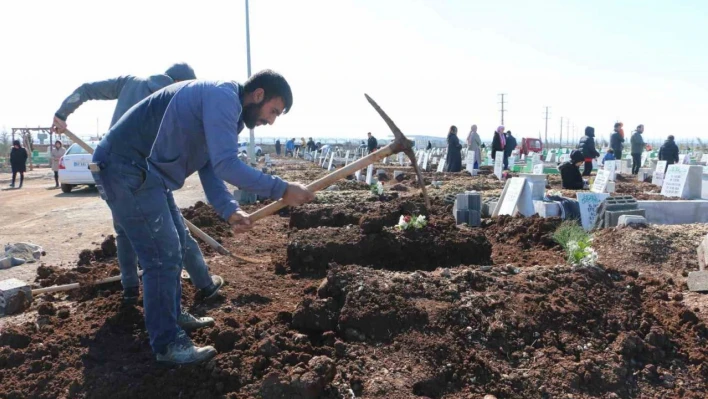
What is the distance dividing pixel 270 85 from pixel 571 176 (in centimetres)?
874

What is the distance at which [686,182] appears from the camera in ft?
34.1

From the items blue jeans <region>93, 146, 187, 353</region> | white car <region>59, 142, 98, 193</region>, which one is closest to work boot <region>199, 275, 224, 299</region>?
blue jeans <region>93, 146, 187, 353</region>

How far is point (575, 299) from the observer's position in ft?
12.6

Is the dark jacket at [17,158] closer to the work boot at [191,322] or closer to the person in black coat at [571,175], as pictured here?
the person in black coat at [571,175]

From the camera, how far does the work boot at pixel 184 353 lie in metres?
3.12

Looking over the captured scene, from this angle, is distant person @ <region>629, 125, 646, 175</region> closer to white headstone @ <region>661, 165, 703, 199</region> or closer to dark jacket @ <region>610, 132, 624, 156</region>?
dark jacket @ <region>610, 132, 624, 156</region>

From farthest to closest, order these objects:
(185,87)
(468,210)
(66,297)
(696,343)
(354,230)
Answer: (468,210)
(354,230)
(66,297)
(696,343)
(185,87)

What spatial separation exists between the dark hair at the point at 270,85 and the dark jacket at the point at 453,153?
554 inches

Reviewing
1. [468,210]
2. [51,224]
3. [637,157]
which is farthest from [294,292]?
[637,157]

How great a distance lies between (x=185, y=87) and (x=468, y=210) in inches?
221

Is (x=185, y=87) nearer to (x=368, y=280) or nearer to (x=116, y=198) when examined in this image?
(x=116, y=198)

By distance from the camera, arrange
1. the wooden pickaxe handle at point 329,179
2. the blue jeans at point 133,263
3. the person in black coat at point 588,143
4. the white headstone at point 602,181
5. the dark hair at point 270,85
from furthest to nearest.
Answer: the person in black coat at point 588,143
the white headstone at point 602,181
the blue jeans at point 133,263
the wooden pickaxe handle at point 329,179
the dark hair at point 270,85

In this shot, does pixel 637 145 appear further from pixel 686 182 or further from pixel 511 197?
pixel 511 197

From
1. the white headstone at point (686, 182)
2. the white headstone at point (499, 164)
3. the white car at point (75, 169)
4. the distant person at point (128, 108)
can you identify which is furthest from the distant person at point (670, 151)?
the white car at point (75, 169)
